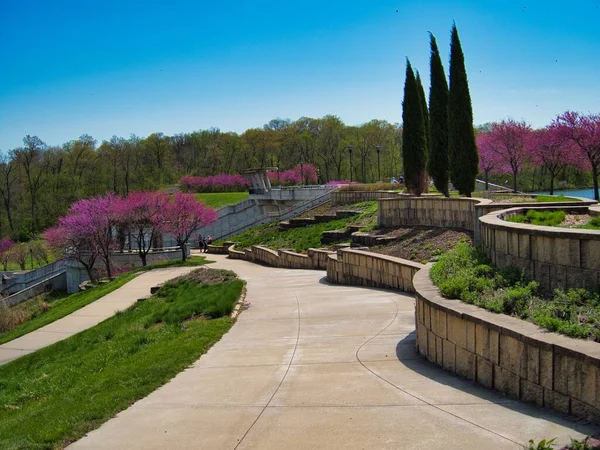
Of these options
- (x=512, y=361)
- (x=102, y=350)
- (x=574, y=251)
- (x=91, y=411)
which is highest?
(x=574, y=251)

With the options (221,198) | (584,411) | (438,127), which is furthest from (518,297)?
(221,198)

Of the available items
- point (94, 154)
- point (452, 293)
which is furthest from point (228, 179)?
point (452, 293)

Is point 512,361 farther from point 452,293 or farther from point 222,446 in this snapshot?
point 222,446

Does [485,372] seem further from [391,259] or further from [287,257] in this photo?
[287,257]

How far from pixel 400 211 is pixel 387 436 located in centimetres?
1617

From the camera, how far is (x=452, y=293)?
24.5 feet

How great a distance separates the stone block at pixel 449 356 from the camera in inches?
269

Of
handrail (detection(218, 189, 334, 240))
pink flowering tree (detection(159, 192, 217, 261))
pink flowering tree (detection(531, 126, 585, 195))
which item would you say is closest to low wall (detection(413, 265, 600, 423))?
pink flowering tree (detection(531, 126, 585, 195))

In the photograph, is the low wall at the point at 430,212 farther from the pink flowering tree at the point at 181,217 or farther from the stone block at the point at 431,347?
the pink flowering tree at the point at 181,217

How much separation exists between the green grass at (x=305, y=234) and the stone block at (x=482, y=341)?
58.6ft

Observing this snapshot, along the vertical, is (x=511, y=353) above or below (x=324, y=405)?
above

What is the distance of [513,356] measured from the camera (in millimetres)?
5684

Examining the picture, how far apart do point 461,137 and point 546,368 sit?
16297mm

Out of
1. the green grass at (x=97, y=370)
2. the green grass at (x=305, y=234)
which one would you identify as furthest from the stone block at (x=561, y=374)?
the green grass at (x=305, y=234)
